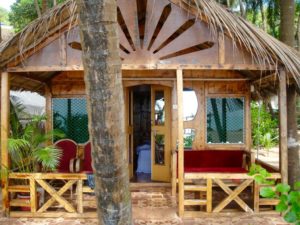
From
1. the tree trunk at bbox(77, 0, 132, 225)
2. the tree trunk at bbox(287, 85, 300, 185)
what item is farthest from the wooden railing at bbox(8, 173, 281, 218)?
the tree trunk at bbox(77, 0, 132, 225)

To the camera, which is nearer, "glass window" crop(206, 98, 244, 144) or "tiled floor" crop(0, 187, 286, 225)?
"tiled floor" crop(0, 187, 286, 225)

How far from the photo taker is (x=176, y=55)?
16.9 feet

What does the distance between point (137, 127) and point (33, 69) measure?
489 centimetres

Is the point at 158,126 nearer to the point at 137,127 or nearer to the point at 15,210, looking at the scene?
the point at 137,127

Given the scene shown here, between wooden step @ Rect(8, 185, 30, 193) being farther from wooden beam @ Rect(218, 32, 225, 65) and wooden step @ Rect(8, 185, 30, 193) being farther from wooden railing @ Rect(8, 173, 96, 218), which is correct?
wooden beam @ Rect(218, 32, 225, 65)

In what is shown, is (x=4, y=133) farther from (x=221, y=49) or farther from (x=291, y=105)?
(x=291, y=105)

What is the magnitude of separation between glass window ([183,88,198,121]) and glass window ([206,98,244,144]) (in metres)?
0.28

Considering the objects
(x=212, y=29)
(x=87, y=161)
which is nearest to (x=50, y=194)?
(x=87, y=161)

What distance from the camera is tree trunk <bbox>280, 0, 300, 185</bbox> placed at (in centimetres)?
547

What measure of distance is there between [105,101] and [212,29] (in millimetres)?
3566

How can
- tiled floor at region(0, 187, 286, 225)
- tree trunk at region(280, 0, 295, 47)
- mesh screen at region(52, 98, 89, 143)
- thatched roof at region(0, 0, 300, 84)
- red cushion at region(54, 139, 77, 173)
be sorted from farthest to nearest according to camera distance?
mesh screen at region(52, 98, 89, 143) < red cushion at region(54, 139, 77, 173) < tree trunk at region(280, 0, 295, 47) < tiled floor at region(0, 187, 286, 225) < thatched roof at region(0, 0, 300, 84)

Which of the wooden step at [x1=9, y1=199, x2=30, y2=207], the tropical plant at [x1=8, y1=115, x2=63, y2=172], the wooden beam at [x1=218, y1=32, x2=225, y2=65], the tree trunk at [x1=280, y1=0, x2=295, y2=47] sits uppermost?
the tree trunk at [x1=280, y1=0, x2=295, y2=47]

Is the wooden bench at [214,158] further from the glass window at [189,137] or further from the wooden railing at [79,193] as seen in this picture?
the wooden railing at [79,193]

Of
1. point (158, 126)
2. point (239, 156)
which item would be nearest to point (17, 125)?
point (158, 126)
